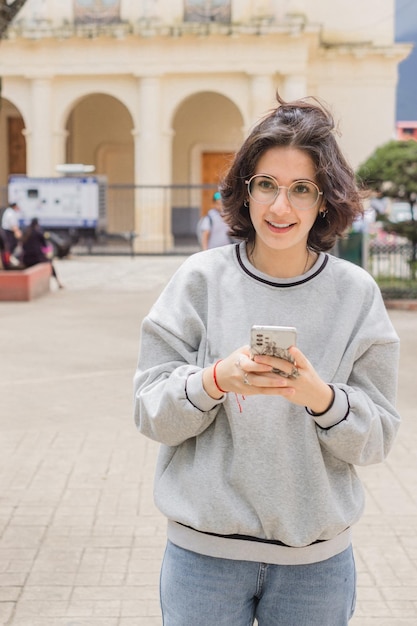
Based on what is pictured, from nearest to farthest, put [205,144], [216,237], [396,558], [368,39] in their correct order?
[396,558], [216,237], [368,39], [205,144]

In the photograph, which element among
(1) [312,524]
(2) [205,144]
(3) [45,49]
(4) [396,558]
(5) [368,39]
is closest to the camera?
(1) [312,524]

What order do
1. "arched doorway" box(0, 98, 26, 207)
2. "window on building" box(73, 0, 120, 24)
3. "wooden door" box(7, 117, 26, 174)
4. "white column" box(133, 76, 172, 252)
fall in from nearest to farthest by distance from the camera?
1. "white column" box(133, 76, 172, 252)
2. "window on building" box(73, 0, 120, 24)
3. "arched doorway" box(0, 98, 26, 207)
4. "wooden door" box(7, 117, 26, 174)

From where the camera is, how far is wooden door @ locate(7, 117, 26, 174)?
37.1m

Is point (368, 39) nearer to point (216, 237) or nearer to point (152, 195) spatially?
point (152, 195)

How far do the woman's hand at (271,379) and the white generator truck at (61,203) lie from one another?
25.8 m

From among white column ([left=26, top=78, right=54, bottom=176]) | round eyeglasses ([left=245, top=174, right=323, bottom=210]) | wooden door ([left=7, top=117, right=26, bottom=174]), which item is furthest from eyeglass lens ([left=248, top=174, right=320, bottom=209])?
wooden door ([left=7, top=117, right=26, bottom=174])

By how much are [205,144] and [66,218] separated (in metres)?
9.54

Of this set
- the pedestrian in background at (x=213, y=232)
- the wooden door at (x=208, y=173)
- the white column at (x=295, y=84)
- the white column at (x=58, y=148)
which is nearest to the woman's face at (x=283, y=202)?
the pedestrian in background at (x=213, y=232)

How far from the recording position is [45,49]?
30.1 meters

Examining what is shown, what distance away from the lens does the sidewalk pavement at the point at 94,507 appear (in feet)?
13.8

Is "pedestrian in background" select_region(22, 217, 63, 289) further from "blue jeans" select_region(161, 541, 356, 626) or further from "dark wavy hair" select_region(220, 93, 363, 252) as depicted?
"blue jeans" select_region(161, 541, 356, 626)

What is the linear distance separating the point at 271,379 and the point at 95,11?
3013cm

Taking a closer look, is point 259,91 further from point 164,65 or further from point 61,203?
point 61,203

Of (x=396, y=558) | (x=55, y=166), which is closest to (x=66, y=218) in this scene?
(x=55, y=166)
